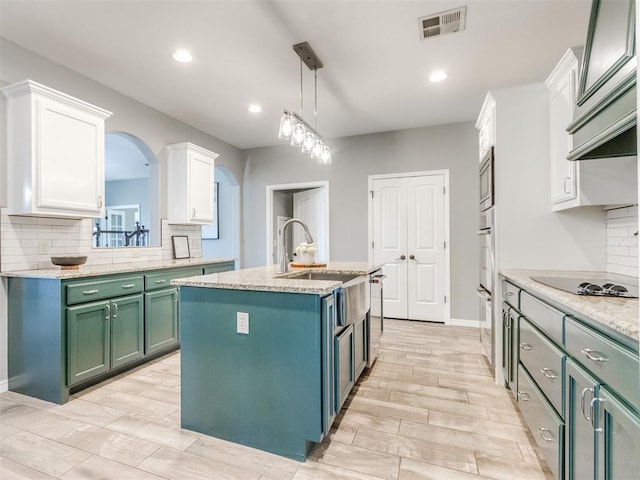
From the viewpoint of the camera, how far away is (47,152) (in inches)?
94.1

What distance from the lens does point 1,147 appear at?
239cm

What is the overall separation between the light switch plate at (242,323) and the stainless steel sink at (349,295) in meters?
0.49

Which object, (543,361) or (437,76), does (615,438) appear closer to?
(543,361)

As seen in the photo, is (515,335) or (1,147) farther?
(1,147)

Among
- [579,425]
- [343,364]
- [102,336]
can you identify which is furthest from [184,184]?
[579,425]

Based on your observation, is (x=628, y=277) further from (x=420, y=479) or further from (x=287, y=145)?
(x=287, y=145)

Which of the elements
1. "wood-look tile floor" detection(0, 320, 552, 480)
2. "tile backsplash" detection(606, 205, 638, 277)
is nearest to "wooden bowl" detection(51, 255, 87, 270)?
"wood-look tile floor" detection(0, 320, 552, 480)

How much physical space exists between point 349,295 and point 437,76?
2.36 meters

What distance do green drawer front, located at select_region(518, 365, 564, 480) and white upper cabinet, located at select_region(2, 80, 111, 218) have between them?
3.37 metres

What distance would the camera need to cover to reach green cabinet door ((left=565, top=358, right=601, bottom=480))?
42.9 inches

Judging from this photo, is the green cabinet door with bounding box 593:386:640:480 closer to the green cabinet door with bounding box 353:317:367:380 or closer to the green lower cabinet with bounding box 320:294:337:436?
the green lower cabinet with bounding box 320:294:337:436

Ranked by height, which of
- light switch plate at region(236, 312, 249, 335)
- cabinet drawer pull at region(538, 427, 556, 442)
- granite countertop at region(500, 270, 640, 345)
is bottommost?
cabinet drawer pull at region(538, 427, 556, 442)

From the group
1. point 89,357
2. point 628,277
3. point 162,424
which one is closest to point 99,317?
point 89,357

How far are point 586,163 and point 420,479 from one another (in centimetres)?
197
